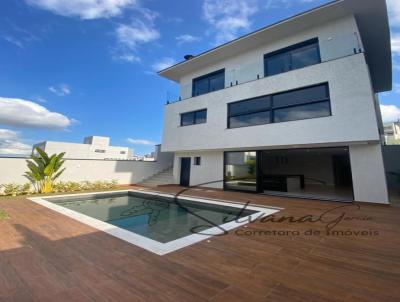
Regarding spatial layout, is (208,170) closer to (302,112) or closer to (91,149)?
(302,112)

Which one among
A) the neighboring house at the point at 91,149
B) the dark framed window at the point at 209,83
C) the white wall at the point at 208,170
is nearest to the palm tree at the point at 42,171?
the white wall at the point at 208,170

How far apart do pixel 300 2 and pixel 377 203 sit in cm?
938

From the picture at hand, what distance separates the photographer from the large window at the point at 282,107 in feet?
27.2

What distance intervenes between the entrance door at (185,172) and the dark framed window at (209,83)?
478 cm

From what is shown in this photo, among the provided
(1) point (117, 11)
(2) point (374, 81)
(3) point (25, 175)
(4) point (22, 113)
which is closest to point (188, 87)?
(1) point (117, 11)

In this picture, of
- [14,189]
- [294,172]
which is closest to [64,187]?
[14,189]

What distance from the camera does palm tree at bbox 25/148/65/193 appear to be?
Result: 383 inches

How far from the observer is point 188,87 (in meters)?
13.5

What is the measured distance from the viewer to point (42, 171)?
9883 mm

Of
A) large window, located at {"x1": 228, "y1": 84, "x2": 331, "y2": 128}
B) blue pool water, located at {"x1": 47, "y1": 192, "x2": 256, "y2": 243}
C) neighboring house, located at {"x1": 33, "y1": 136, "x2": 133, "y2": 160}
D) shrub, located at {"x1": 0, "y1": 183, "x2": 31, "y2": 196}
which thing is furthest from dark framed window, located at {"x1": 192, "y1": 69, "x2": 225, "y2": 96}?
neighboring house, located at {"x1": 33, "y1": 136, "x2": 133, "y2": 160}

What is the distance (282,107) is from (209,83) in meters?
5.41

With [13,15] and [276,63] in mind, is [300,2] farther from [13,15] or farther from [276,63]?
[13,15]

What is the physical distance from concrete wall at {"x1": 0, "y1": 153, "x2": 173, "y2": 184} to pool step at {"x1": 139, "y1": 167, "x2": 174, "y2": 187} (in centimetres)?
47

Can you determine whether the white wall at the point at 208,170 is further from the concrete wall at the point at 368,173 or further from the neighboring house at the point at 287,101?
the concrete wall at the point at 368,173
